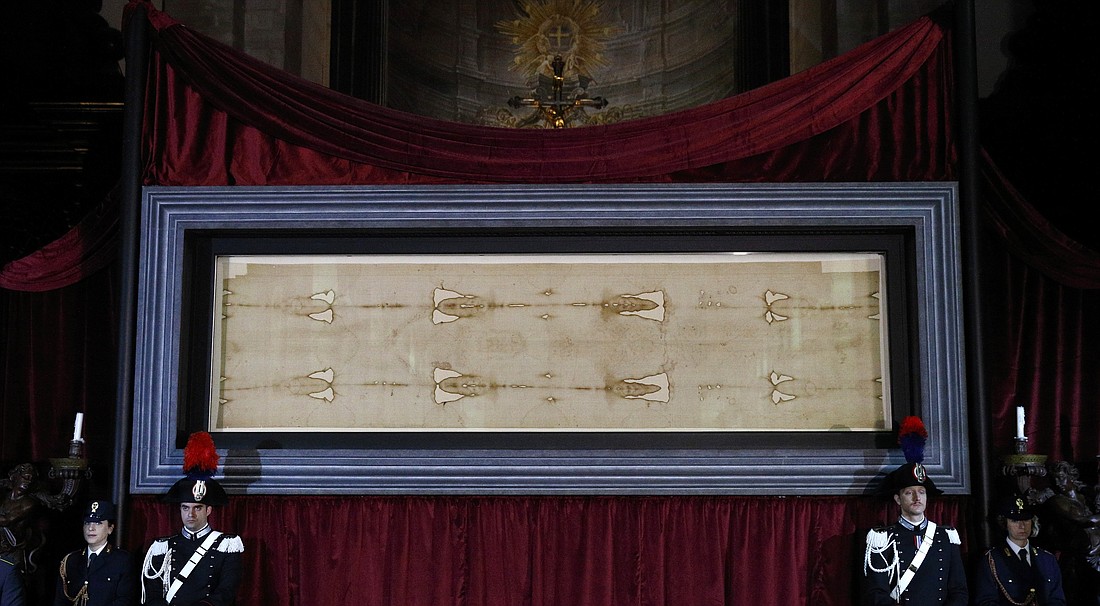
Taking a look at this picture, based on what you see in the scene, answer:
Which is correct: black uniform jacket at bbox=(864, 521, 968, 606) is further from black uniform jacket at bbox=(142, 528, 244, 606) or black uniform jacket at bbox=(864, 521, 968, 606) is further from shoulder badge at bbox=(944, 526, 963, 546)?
black uniform jacket at bbox=(142, 528, 244, 606)

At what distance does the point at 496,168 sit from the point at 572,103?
3244 mm

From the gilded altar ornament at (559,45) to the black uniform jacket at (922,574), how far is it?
5013mm

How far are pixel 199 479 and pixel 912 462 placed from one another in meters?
3.64

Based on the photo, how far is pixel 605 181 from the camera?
6.36 m

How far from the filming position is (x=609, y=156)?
634cm

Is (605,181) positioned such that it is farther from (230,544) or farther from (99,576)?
(99,576)

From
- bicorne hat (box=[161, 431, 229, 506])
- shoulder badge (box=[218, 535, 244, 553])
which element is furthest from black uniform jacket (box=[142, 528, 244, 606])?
bicorne hat (box=[161, 431, 229, 506])

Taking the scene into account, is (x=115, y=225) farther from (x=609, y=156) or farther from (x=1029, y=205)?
(x=1029, y=205)

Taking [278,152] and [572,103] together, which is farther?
[572,103]

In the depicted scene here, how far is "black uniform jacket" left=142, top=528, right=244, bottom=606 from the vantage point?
231 inches

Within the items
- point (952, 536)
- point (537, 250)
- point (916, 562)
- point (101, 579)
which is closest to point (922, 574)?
point (916, 562)

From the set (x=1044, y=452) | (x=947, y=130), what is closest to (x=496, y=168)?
(x=947, y=130)

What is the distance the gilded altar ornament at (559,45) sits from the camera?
9.91m

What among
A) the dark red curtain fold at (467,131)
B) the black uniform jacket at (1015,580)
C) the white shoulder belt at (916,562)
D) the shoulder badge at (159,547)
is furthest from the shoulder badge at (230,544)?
the black uniform jacket at (1015,580)
